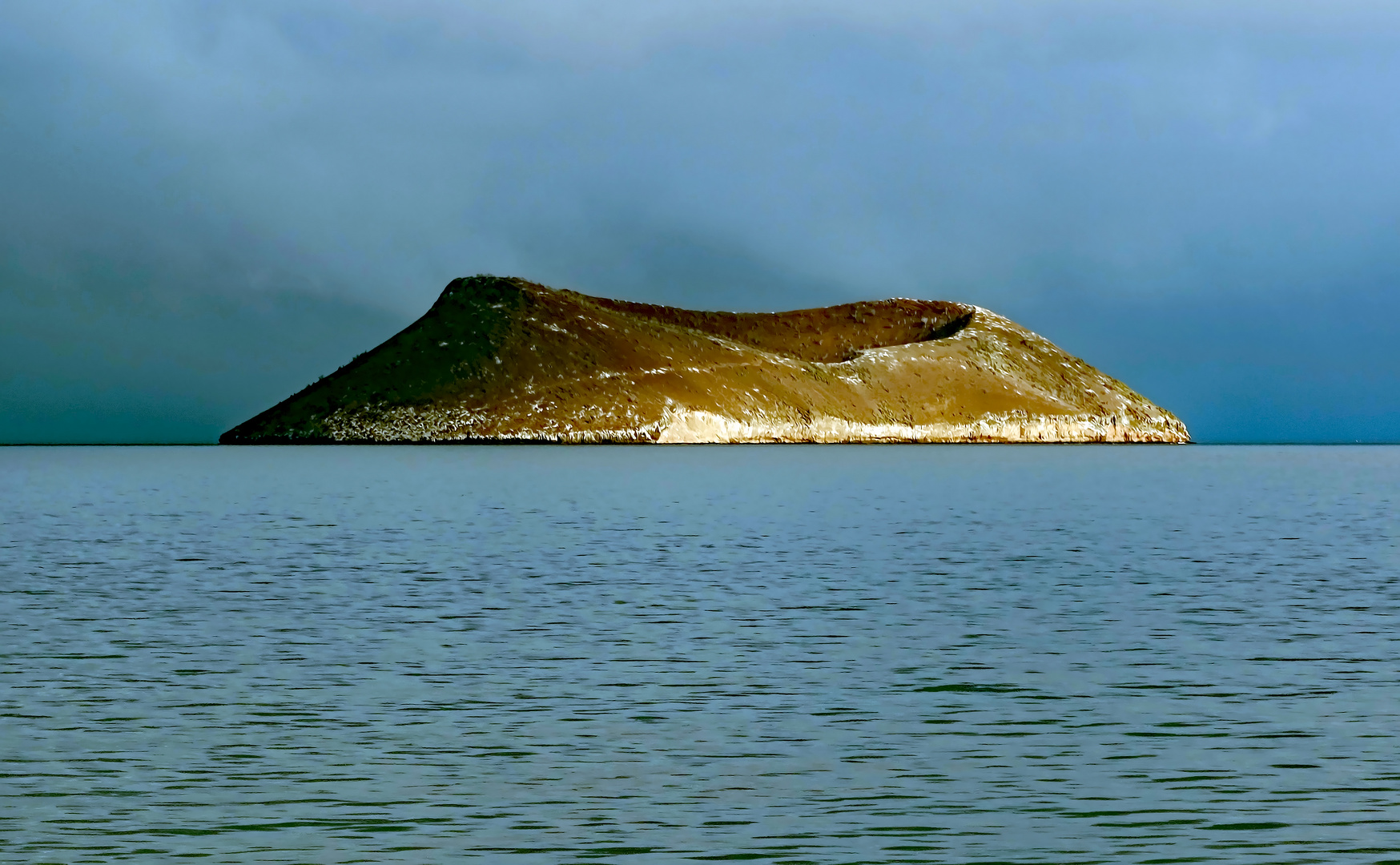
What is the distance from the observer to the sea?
1299 cm

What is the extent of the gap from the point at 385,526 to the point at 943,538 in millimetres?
19568

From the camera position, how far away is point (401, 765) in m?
15.3

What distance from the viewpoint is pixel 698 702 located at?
1877cm

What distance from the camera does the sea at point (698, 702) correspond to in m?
13.0

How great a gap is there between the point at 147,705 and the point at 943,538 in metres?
33.1

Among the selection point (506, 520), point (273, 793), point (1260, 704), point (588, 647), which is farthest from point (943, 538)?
point (273, 793)

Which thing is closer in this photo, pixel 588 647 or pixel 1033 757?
pixel 1033 757

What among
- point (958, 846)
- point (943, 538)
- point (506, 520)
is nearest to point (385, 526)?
point (506, 520)

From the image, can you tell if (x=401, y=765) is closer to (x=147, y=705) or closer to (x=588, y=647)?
(x=147, y=705)

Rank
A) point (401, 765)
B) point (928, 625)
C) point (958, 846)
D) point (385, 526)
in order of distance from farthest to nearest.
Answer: point (385, 526), point (928, 625), point (401, 765), point (958, 846)

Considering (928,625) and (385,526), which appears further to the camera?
(385,526)

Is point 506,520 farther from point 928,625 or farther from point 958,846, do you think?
point 958,846

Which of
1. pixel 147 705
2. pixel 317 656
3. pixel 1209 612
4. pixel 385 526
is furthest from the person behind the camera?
pixel 385 526

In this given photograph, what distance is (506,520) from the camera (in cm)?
5784
